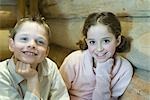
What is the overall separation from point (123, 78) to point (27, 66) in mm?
366

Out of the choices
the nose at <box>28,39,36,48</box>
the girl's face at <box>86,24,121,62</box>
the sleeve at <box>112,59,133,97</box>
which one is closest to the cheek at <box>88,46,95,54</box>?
the girl's face at <box>86,24,121,62</box>

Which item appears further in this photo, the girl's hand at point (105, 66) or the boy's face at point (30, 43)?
the girl's hand at point (105, 66)

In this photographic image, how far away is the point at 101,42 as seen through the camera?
104 centimetres

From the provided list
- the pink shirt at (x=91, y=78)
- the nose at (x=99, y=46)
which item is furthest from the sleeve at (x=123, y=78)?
the nose at (x=99, y=46)

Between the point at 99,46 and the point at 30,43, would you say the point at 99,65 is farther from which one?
the point at 30,43

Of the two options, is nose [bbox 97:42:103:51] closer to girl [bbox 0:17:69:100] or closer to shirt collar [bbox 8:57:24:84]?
girl [bbox 0:17:69:100]

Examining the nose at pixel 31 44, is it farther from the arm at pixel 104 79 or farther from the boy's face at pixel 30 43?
the arm at pixel 104 79

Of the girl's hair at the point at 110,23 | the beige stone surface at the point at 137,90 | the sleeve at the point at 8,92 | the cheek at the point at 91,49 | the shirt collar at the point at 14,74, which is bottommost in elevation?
the beige stone surface at the point at 137,90

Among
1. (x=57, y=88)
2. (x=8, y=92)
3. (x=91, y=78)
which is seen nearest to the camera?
(x=8, y=92)

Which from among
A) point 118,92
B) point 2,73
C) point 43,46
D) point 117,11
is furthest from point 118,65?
point 2,73

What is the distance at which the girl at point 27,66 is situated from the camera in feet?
2.98

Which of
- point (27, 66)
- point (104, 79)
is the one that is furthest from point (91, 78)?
point (27, 66)

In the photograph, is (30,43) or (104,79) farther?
(104,79)

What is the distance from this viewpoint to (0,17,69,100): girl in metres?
0.91
